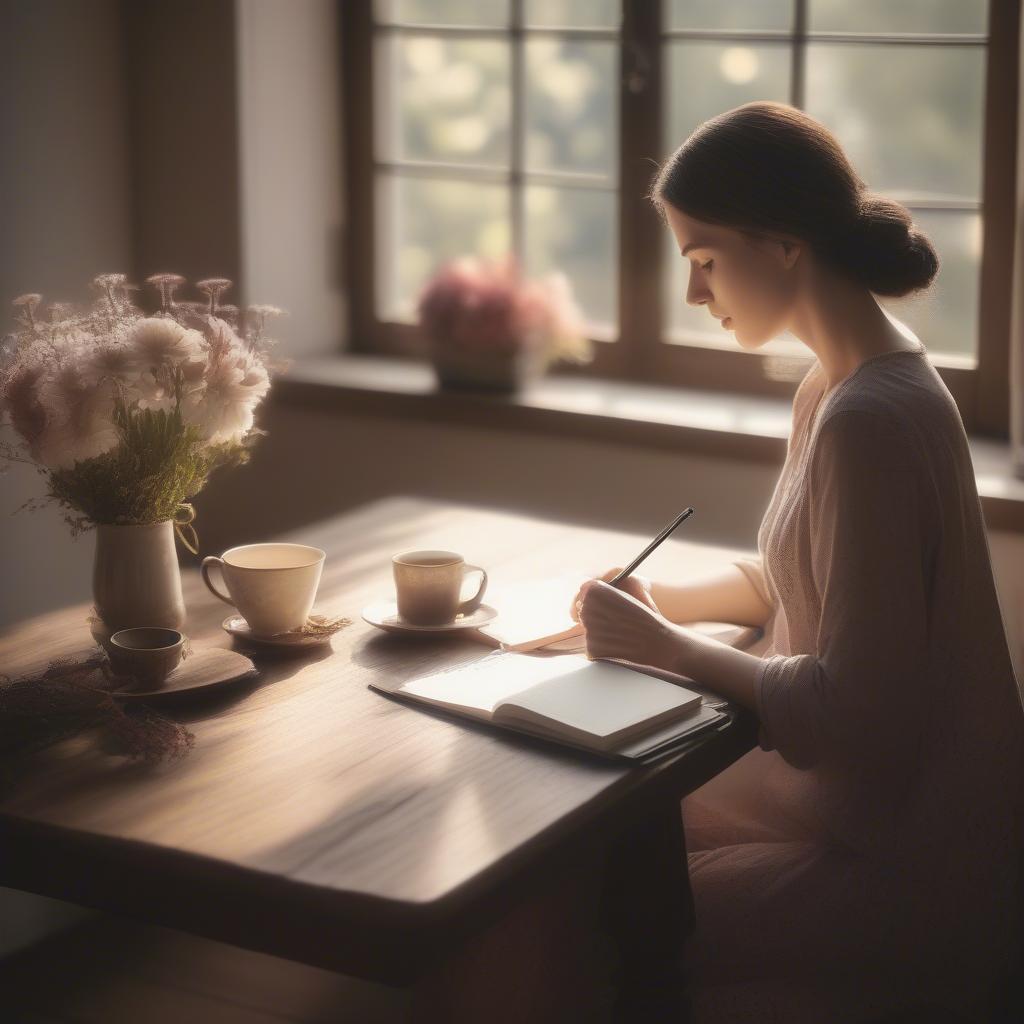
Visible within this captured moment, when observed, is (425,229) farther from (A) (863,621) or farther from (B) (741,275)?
(A) (863,621)

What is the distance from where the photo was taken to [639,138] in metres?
2.98

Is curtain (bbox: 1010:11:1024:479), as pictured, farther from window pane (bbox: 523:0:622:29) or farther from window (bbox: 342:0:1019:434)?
window pane (bbox: 523:0:622:29)

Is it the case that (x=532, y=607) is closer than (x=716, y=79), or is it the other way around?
(x=532, y=607)

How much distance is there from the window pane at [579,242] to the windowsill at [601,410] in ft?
0.60

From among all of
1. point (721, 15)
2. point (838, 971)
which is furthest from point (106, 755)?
point (721, 15)

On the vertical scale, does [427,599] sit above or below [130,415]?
below

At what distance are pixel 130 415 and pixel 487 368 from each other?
147 cm

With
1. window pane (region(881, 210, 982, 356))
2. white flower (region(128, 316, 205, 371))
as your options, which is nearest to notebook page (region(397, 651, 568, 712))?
white flower (region(128, 316, 205, 371))

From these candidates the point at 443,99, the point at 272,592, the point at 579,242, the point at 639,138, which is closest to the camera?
the point at 272,592

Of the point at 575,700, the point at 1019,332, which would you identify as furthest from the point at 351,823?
the point at 1019,332

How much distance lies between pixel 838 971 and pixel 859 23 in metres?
1.85

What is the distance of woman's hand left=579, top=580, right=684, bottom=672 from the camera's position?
1562 millimetres

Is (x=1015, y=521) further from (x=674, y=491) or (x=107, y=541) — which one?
(x=107, y=541)

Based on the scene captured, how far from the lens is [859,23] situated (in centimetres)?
273
